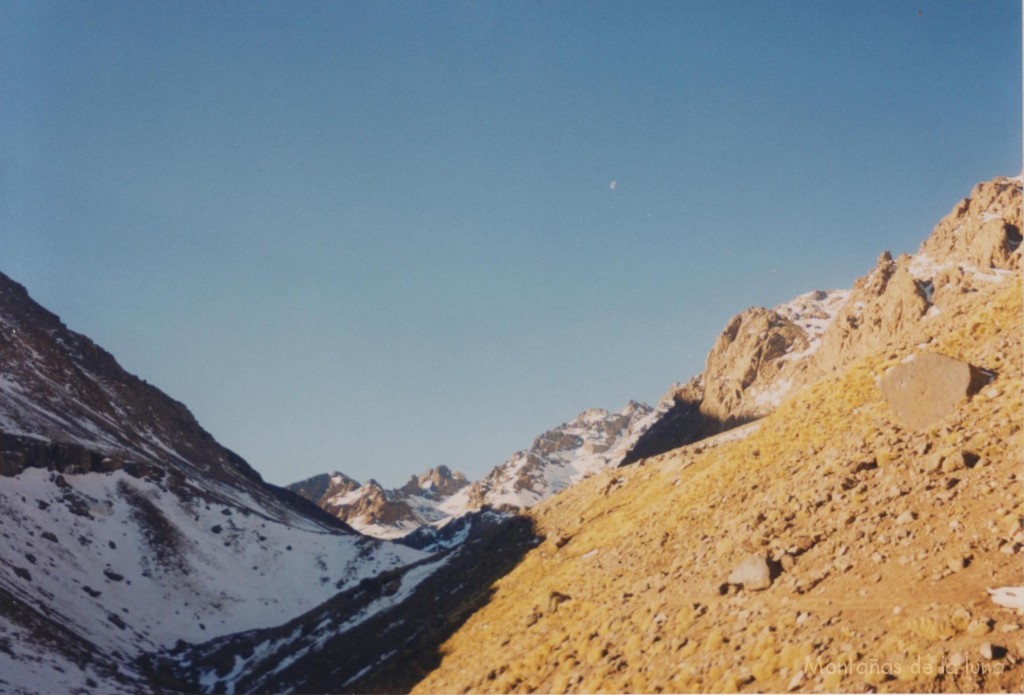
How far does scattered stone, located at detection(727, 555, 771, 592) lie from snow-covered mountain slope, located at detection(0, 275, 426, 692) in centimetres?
4993

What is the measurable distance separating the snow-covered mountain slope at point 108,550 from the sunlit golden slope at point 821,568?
43590 millimetres

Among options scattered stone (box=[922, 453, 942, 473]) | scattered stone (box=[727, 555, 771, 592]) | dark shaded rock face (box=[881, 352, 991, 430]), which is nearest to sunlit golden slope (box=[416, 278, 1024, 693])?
scattered stone (box=[922, 453, 942, 473])

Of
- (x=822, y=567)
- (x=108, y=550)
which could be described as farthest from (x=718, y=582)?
(x=108, y=550)

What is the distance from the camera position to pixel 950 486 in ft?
48.1

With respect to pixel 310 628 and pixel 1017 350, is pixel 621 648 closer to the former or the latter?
pixel 1017 350

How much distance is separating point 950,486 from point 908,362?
6.07m

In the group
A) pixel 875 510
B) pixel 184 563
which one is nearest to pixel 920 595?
pixel 875 510

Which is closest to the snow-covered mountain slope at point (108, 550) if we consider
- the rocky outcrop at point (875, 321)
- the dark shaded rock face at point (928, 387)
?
the dark shaded rock face at point (928, 387)

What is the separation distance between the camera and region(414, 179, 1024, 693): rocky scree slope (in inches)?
434

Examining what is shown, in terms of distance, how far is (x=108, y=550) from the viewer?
291 feet

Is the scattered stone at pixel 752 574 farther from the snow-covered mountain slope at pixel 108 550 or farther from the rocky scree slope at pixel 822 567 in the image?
the snow-covered mountain slope at pixel 108 550

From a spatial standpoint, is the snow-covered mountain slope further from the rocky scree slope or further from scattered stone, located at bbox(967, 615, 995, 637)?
scattered stone, located at bbox(967, 615, 995, 637)

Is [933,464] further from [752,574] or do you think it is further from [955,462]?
[752,574]

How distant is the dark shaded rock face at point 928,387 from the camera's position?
17656mm
